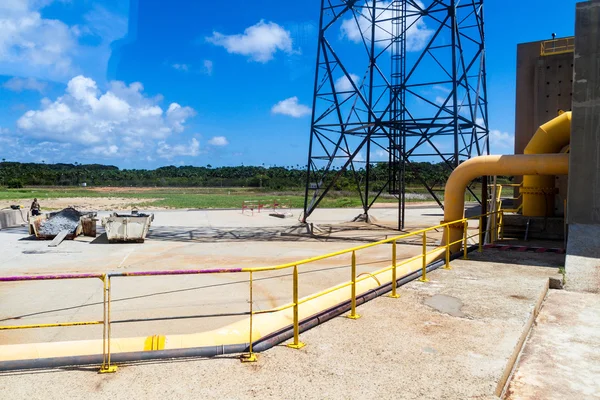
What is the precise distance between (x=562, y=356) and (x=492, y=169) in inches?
336

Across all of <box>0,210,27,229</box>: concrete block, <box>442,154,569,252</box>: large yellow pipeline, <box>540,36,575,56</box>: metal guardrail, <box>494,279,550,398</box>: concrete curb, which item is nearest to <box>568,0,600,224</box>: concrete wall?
<box>442,154,569,252</box>: large yellow pipeline

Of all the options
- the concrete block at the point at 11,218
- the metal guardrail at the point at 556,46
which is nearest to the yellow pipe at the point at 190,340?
the metal guardrail at the point at 556,46

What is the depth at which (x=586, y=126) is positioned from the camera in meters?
11.7

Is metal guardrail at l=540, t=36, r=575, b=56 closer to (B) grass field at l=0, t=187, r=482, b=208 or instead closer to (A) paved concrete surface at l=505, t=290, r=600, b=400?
(A) paved concrete surface at l=505, t=290, r=600, b=400

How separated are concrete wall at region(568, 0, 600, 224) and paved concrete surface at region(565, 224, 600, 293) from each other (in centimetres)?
52

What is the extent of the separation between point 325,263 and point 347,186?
192ft

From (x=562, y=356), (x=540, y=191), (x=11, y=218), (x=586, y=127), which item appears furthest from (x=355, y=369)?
(x=11, y=218)

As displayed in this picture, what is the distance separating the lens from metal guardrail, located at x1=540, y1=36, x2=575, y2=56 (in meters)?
18.1

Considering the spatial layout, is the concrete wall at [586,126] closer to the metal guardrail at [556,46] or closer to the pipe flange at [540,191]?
the pipe flange at [540,191]

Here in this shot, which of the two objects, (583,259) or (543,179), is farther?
(543,179)

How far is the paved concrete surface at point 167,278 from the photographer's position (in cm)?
869

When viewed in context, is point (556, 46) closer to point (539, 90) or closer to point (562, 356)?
point (539, 90)

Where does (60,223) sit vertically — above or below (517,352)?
above

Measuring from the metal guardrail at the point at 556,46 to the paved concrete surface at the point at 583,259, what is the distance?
933cm
